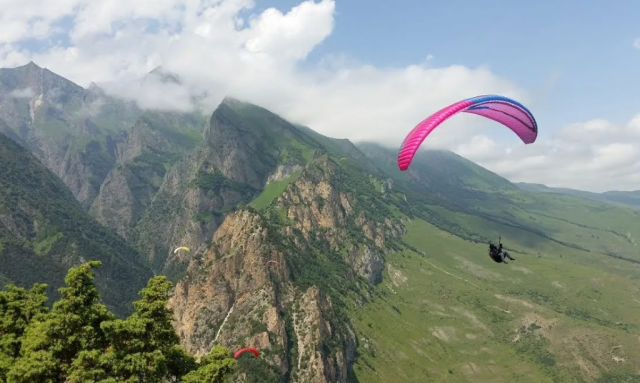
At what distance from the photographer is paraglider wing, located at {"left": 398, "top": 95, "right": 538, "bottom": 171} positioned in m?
49.1

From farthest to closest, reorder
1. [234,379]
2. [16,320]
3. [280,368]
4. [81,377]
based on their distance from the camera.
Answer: [280,368], [234,379], [16,320], [81,377]

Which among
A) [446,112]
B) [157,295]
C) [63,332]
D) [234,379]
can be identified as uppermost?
[446,112]

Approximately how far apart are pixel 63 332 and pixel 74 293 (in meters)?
3.05

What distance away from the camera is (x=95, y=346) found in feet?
122

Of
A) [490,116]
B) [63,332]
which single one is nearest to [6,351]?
[63,332]

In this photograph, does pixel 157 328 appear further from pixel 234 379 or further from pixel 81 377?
pixel 234 379

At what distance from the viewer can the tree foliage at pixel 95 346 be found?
34406 millimetres

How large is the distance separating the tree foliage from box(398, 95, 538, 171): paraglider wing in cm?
2790

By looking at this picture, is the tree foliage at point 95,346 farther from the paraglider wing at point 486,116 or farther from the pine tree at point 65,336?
the paraglider wing at point 486,116

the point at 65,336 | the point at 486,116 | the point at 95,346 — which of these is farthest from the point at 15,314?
the point at 486,116

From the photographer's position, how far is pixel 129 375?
3672cm

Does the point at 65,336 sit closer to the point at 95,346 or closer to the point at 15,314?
the point at 95,346

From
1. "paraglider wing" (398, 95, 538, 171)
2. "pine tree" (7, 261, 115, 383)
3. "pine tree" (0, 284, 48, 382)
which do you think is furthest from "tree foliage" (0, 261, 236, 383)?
"paraglider wing" (398, 95, 538, 171)

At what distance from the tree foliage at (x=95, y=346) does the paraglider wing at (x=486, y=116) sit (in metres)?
27.9
